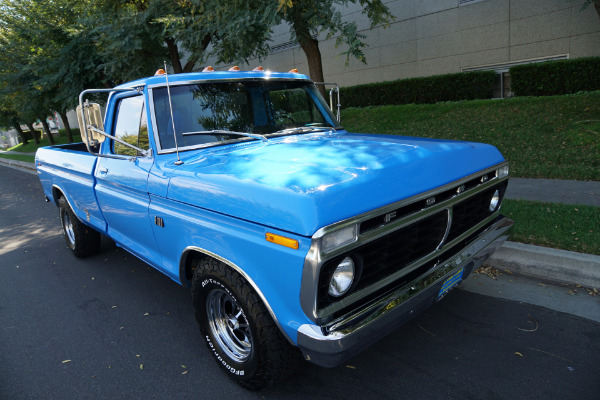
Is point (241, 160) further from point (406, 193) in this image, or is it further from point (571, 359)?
point (571, 359)

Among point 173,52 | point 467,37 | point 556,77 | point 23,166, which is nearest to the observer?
point 556,77

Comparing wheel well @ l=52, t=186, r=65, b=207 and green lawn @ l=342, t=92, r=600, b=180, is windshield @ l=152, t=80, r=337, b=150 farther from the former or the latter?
green lawn @ l=342, t=92, r=600, b=180

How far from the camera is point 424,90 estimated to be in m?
14.6

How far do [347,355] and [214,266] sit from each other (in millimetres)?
1016

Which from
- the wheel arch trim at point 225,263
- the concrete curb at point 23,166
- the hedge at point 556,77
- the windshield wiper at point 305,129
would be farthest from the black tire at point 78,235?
the concrete curb at point 23,166

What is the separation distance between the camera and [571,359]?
2.88 meters

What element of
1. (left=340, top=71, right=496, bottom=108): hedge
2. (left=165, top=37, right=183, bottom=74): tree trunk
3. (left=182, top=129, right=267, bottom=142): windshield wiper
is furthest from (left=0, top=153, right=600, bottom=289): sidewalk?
(left=165, top=37, right=183, bottom=74): tree trunk

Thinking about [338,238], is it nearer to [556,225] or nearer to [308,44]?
[556,225]

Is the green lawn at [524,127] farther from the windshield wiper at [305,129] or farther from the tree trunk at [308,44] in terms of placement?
the windshield wiper at [305,129]

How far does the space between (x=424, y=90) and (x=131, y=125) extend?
12.6 m

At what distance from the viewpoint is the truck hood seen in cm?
221

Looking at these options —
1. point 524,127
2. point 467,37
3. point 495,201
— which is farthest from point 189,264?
point 467,37

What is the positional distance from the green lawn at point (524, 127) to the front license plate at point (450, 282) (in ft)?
17.3

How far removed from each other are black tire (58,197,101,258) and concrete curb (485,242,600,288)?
191 inches
